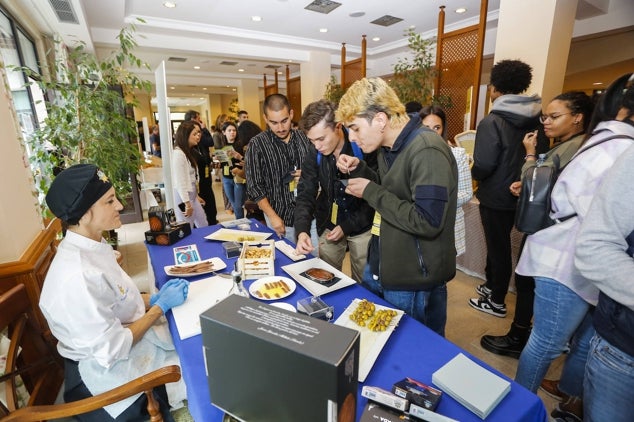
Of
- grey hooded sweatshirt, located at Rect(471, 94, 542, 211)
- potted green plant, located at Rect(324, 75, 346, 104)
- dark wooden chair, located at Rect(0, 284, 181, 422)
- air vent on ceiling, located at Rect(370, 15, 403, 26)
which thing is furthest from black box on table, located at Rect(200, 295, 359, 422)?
potted green plant, located at Rect(324, 75, 346, 104)

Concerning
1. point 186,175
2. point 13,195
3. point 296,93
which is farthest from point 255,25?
point 13,195

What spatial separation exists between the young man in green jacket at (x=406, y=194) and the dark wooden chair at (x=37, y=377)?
840 mm

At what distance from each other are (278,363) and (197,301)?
800mm

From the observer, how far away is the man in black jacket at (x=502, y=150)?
6.52 ft

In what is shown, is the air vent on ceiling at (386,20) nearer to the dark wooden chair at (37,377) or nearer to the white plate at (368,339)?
the white plate at (368,339)

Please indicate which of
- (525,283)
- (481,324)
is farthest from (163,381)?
(481,324)

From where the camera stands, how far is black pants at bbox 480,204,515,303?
2172 millimetres

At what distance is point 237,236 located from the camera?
1.88m

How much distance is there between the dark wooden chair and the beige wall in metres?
0.52

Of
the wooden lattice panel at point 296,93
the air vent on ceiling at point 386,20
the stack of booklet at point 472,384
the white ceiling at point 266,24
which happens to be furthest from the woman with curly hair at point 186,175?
the wooden lattice panel at point 296,93

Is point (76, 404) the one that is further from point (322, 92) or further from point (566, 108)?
point (322, 92)

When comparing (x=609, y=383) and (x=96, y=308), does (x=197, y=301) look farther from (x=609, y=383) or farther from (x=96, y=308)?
(x=609, y=383)

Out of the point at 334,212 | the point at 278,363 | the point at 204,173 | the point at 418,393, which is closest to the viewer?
the point at 278,363

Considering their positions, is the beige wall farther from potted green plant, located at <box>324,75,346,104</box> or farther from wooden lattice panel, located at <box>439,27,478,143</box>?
potted green plant, located at <box>324,75,346,104</box>
